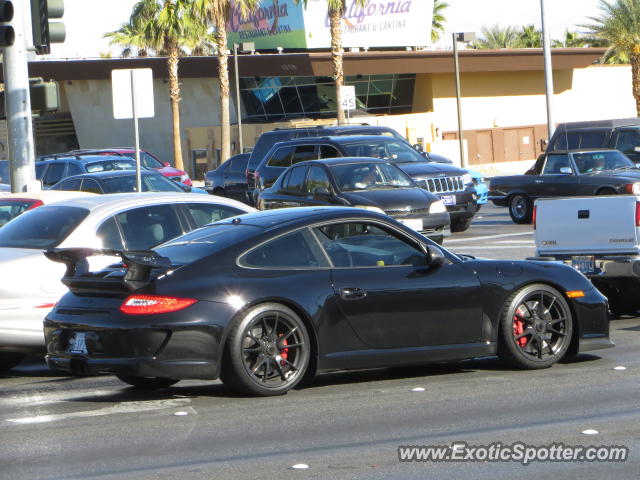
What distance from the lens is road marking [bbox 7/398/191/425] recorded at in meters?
7.83

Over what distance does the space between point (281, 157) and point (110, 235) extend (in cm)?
1526

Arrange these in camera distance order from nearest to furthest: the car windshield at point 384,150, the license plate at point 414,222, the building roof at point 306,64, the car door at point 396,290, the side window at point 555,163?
1. the car door at point 396,290
2. the license plate at point 414,222
3. the car windshield at point 384,150
4. the side window at point 555,163
5. the building roof at point 306,64

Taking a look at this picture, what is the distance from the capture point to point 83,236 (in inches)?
393

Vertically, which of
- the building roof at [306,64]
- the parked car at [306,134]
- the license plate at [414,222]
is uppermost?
the building roof at [306,64]

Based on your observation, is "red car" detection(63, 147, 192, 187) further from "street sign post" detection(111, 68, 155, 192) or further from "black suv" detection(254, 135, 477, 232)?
"street sign post" detection(111, 68, 155, 192)

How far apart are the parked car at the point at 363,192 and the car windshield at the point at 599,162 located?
17.2 ft

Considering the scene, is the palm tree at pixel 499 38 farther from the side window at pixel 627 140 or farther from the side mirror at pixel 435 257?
the side mirror at pixel 435 257

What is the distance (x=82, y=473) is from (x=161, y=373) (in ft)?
5.64

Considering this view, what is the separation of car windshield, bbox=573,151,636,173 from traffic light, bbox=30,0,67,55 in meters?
12.7

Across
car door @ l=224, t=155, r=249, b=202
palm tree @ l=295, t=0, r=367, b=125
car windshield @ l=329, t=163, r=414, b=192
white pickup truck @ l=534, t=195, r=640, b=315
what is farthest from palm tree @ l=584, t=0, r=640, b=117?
white pickup truck @ l=534, t=195, r=640, b=315

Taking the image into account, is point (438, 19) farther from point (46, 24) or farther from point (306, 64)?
point (46, 24)

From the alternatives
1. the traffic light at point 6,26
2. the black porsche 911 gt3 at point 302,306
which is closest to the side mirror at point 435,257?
the black porsche 911 gt3 at point 302,306

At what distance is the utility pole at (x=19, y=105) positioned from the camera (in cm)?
1602

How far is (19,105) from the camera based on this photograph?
16.2 metres
